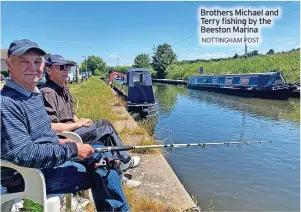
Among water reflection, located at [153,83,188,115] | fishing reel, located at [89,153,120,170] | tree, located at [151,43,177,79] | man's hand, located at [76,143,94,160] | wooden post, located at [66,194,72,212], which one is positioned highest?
tree, located at [151,43,177,79]

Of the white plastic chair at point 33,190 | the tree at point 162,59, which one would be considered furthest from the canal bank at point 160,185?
the tree at point 162,59

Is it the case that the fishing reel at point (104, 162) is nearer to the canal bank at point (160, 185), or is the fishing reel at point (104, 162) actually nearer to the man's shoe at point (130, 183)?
the canal bank at point (160, 185)

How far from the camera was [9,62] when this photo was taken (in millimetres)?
2338

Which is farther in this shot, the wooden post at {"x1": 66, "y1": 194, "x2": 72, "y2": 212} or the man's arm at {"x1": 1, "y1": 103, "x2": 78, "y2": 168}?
the wooden post at {"x1": 66, "y1": 194, "x2": 72, "y2": 212}

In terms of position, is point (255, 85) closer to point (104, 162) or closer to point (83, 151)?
point (104, 162)

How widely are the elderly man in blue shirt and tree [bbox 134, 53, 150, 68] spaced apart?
7546 cm

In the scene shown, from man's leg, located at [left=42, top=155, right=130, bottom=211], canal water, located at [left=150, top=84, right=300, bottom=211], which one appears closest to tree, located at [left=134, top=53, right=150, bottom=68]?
canal water, located at [left=150, top=84, right=300, bottom=211]

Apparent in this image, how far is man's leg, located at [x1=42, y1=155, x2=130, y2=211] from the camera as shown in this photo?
8.33 feet

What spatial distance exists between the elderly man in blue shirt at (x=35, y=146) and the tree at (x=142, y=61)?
75460mm

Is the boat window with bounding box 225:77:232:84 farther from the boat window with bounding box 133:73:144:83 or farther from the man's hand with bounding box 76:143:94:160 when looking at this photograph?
the man's hand with bounding box 76:143:94:160

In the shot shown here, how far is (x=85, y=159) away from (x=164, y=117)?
1329 cm

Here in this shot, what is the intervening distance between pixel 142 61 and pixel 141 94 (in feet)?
211

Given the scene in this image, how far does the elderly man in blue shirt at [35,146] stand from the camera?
6.75 ft

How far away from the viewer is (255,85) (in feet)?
82.5
